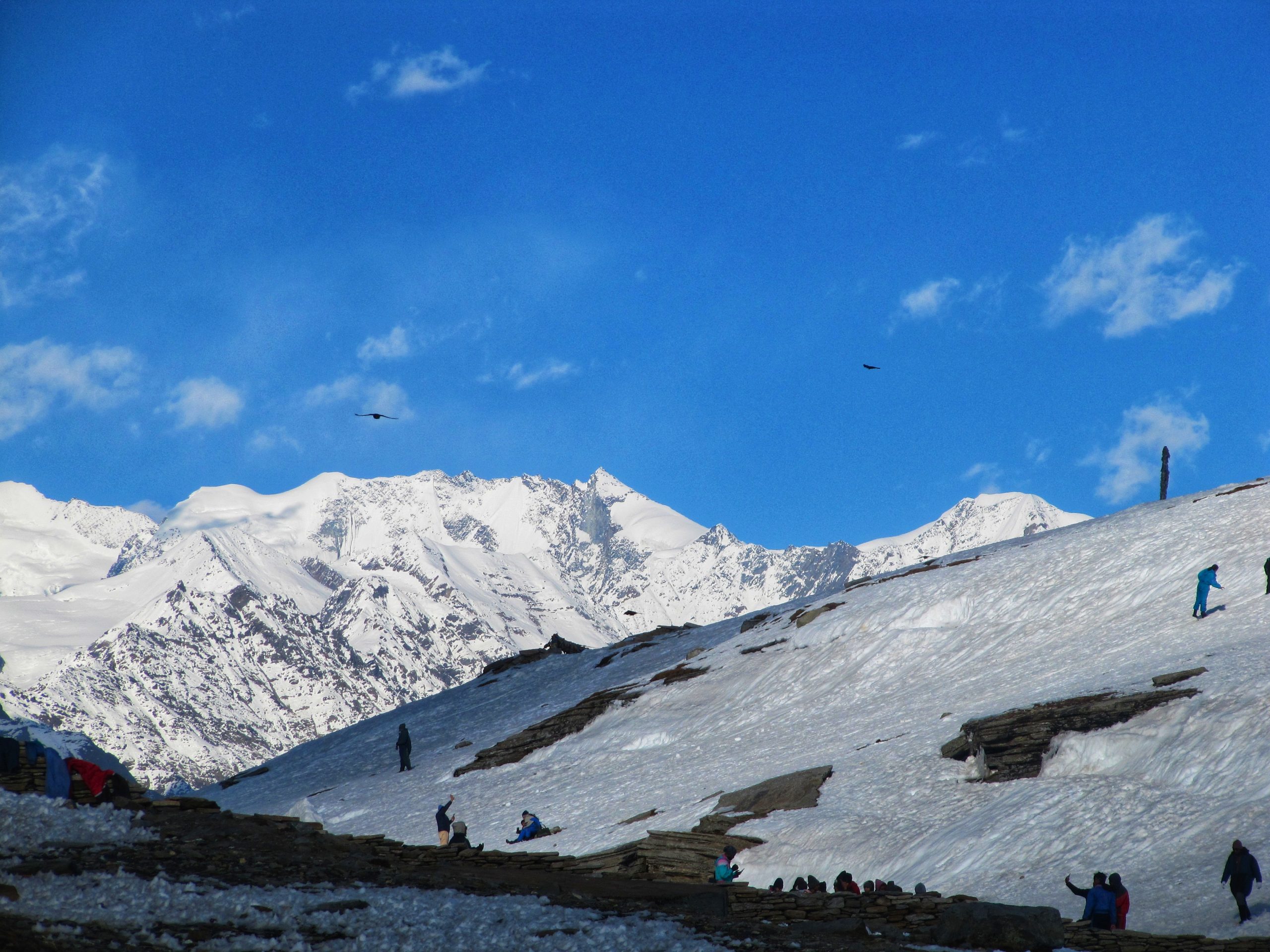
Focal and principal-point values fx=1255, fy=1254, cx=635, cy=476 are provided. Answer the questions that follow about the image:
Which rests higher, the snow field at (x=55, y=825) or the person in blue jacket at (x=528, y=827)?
the snow field at (x=55, y=825)

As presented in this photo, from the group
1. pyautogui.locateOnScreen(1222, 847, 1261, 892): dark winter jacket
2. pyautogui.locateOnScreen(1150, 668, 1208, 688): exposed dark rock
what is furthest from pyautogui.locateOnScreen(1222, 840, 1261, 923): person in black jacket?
pyautogui.locateOnScreen(1150, 668, 1208, 688): exposed dark rock

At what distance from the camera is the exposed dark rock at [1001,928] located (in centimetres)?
2197

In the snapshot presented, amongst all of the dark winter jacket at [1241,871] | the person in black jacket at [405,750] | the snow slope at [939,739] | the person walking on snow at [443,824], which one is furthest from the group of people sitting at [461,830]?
the person in black jacket at [405,750]

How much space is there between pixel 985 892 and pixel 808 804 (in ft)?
34.0

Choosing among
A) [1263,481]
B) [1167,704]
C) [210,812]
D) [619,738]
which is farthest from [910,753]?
[1263,481]

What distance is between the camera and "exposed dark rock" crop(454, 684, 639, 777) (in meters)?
63.2

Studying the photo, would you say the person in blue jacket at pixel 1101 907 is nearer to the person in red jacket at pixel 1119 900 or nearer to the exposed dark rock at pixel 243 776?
the person in red jacket at pixel 1119 900

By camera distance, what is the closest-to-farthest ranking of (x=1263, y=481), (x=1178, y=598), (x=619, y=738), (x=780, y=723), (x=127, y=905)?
(x=127, y=905)
(x=1178, y=598)
(x=780, y=723)
(x=619, y=738)
(x=1263, y=481)

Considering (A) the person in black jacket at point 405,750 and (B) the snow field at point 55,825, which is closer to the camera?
(B) the snow field at point 55,825

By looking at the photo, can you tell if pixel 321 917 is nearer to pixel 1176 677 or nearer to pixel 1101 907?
pixel 1101 907

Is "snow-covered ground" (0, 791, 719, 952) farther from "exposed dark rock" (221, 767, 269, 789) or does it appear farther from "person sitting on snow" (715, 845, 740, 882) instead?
"exposed dark rock" (221, 767, 269, 789)

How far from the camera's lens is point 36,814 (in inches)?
954

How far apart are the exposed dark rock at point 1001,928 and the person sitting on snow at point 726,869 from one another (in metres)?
7.05

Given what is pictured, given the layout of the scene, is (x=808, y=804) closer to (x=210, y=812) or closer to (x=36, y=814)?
(x=210, y=812)
